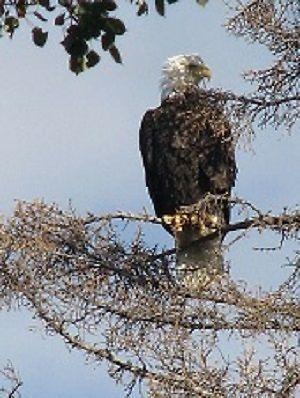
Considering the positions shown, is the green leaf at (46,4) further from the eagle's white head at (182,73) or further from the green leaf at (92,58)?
the eagle's white head at (182,73)

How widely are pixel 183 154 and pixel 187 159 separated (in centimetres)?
4

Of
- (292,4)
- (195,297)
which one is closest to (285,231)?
(195,297)

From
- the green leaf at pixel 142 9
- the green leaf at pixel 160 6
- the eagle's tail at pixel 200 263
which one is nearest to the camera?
the green leaf at pixel 160 6

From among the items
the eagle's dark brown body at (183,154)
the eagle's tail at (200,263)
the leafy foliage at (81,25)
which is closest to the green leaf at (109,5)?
the leafy foliage at (81,25)

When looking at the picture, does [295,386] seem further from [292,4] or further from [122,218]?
[292,4]

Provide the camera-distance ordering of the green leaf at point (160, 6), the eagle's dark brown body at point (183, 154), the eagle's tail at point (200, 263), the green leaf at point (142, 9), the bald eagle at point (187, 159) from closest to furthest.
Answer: the green leaf at point (160, 6), the green leaf at point (142, 9), the eagle's tail at point (200, 263), the bald eagle at point (187, 159), the eagle's dark brown body at point (183, 154)

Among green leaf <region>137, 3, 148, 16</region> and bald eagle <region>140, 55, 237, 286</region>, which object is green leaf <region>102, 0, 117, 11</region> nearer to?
green leaf <region>137, 3, 148, 16</region>

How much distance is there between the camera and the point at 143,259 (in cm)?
651

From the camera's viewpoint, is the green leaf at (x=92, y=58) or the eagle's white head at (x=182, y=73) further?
the eagle's white head at (x=182, y=73)

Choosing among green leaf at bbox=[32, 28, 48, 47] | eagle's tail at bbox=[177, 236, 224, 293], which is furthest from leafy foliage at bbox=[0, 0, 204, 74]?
eagle's tail at bbox=[177, 236, 224, 293]

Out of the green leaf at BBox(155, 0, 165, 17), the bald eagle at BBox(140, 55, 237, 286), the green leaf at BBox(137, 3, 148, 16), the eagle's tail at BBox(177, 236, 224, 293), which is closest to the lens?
the green leaf at BBox(155, 0, 165, 17)

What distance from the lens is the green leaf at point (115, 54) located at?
3.26 m

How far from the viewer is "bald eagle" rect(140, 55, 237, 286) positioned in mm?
6785

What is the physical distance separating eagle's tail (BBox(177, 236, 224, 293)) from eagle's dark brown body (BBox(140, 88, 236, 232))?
0.21 metres
